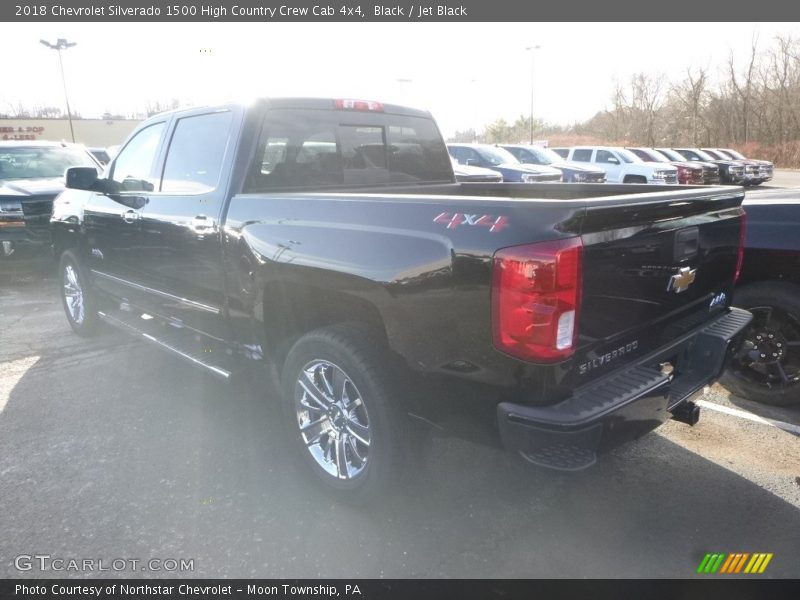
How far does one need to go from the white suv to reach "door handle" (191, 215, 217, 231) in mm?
17809

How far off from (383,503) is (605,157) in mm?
19890

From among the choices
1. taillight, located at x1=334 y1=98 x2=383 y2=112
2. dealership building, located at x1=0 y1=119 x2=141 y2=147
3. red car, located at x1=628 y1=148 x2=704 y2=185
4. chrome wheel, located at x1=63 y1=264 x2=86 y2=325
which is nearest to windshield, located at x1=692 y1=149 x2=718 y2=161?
red car, located at x1=628 y1=148 x2=704 y2=185

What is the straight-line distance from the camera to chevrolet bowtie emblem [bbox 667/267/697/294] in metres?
2.62

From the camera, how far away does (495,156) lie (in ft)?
53.8

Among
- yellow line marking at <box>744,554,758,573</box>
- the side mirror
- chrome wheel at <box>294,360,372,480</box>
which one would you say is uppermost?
the side mirror

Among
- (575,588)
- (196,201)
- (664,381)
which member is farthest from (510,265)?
(196,201)

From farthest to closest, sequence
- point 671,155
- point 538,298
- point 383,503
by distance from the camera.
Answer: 1. point 671,155
2. point 383,503
3. point 538,298

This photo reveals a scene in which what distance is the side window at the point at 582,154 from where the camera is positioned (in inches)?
810

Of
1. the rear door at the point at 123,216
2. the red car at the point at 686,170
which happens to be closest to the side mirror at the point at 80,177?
the rear door at the point at 123,216

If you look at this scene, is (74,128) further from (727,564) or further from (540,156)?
(727,564)

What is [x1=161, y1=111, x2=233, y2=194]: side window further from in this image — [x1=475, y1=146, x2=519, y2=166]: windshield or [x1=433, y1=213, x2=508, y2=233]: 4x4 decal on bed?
[x1=475, y1=146, x2=519, y2=166]: windshield

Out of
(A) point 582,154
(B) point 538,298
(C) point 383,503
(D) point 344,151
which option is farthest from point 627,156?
(B) point 538,298

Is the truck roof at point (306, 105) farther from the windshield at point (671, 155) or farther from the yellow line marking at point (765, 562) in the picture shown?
the windshield at point (671, 155)

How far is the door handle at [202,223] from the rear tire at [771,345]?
138 inches
